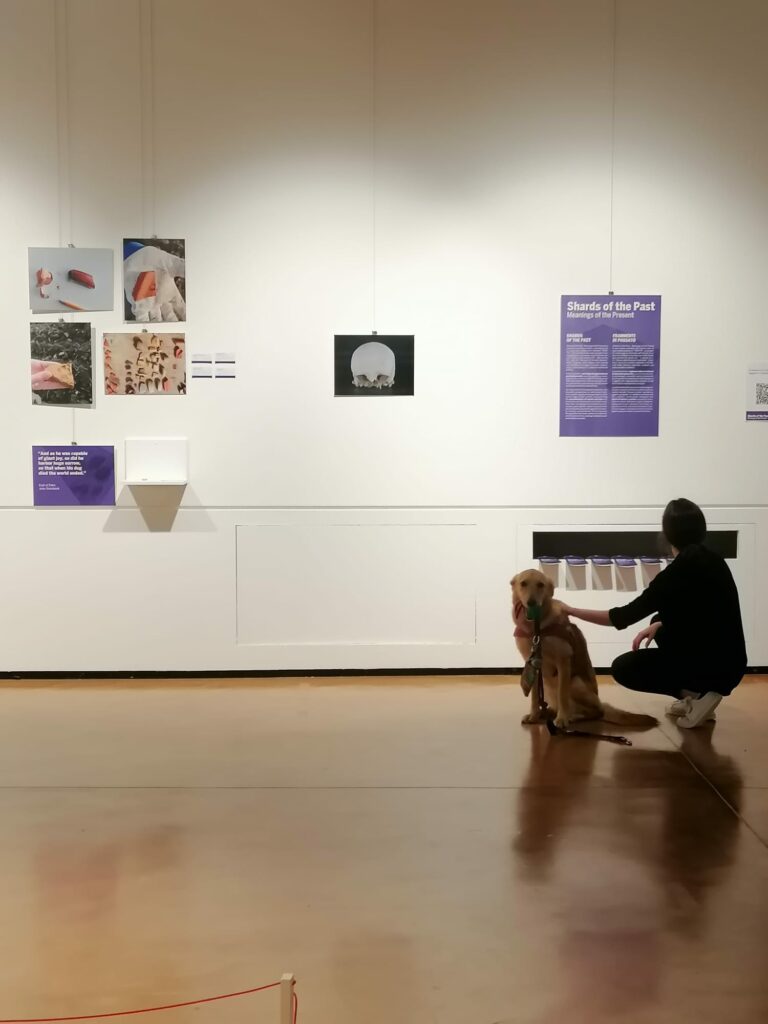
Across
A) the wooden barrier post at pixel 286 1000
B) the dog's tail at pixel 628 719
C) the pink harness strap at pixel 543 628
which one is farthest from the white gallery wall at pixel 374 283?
the wooden barrier post at pixel 286 1000

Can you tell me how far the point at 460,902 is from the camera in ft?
8.89

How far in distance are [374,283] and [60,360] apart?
181 cm

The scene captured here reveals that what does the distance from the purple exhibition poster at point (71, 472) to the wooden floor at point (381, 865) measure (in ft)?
4.02

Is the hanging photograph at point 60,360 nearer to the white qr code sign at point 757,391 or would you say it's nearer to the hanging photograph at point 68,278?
the hanging photograph at point 68,278

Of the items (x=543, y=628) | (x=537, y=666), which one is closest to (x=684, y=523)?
(x=543, y=628)

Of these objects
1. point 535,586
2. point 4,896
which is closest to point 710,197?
point 535,586

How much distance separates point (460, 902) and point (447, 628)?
8.85 ft

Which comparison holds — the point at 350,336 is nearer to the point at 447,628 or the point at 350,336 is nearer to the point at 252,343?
the point at 252,343

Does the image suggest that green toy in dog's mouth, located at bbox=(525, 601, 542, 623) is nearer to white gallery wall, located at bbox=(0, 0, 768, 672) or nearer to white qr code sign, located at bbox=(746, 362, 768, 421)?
white gallery wall, located at bbox=(0, 0, 768, 672)

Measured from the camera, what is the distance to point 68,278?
17.0 feet

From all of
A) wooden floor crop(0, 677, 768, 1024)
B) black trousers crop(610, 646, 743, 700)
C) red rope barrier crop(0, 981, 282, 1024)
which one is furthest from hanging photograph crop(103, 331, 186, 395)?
red rope barrier crop(0, 981, 282, 1024)

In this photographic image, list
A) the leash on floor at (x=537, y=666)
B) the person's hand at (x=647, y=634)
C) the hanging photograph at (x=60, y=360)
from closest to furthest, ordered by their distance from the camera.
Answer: the leash on floor at (x=537, y=666), the person's hand at (x=647, y=634), the hanging photograph at (x=60, y=360)

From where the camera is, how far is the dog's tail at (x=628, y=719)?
445 cm

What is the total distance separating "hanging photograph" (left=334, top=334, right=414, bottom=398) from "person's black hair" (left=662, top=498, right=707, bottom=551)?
65.4 inches
